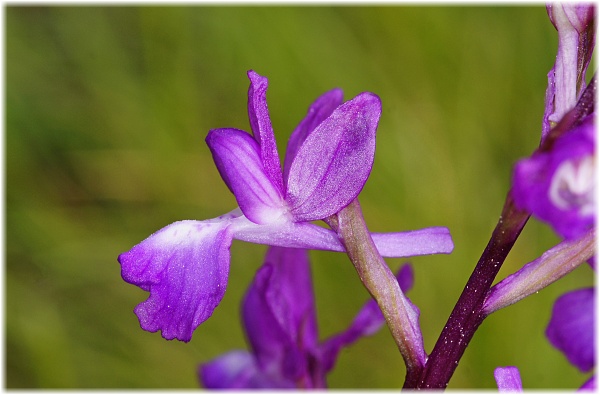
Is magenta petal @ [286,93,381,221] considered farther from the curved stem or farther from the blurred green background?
the blurred green background

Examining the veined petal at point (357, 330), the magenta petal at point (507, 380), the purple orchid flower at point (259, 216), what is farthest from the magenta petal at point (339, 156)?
the veined petal at point (357, 330)

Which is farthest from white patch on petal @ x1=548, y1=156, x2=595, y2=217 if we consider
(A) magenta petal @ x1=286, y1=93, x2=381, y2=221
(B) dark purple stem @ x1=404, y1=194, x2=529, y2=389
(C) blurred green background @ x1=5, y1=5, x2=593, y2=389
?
(C) blurred green background @ x1=5, y1=5, x2=593, y2=389

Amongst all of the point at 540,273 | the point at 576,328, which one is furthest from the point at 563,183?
the point at 576,328

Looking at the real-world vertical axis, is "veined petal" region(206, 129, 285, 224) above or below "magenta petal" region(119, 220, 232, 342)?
above

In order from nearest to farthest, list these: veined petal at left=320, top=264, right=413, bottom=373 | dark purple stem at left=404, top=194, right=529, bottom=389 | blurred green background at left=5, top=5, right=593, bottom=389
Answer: dark purple stem at left=404, top=194, right=529, bottom=389 → veined petal at left=320, top=264, right=413, bottom=373 → blurred green background at left=5, top=5, right=593, bottom=389

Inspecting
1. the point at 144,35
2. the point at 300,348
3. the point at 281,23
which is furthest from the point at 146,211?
the point at 300,348

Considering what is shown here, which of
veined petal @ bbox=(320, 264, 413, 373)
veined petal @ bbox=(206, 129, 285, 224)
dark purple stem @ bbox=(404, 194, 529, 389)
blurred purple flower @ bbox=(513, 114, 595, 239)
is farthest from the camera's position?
veined petal @ bbox=(320, 264, 413, 373)

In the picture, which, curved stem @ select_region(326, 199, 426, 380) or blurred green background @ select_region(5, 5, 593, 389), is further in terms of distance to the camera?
blurred green background @ select_region(5, 5, 593, 389)
